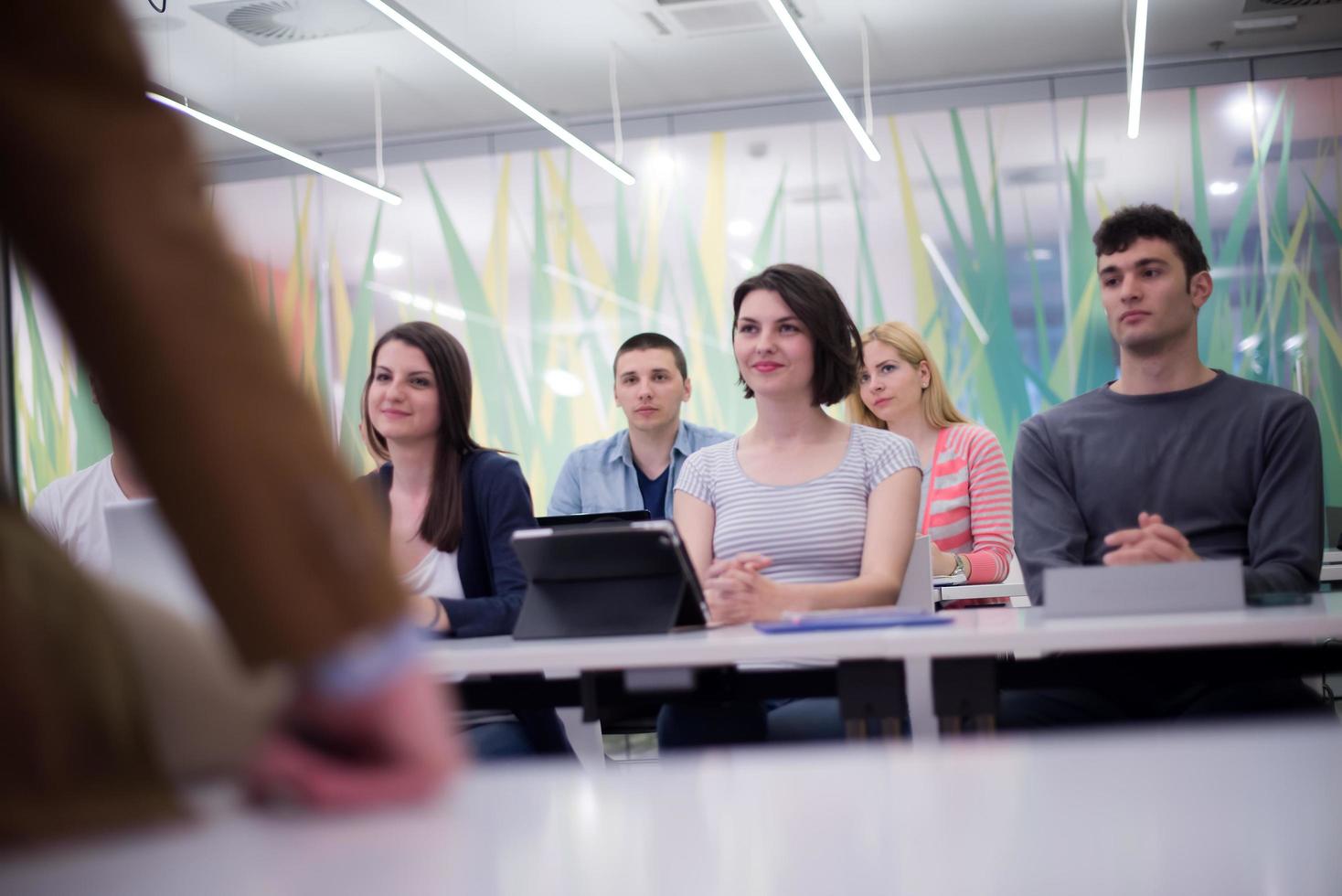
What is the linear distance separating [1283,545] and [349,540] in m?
2.38

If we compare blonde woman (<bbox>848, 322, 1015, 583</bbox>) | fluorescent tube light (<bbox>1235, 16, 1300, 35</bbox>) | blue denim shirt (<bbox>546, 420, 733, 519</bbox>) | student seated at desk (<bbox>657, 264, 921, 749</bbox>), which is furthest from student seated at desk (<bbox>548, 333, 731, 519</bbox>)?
fluorescent tube light (<bbox>1235, 16, 1300, 35</bbox>)

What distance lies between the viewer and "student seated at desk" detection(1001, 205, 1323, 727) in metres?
2.47

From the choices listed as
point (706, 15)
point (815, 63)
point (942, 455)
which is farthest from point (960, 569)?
point (706, 15)

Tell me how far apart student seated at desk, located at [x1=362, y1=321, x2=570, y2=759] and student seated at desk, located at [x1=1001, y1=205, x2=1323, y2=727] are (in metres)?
1.08

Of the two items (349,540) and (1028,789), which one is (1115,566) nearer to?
(1028,789)

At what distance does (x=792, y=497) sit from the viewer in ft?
8.78

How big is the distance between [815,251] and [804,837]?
7.01m

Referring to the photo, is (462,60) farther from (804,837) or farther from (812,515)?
(804,837)

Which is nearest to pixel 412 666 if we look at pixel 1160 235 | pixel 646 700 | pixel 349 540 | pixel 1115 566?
pixel 349 540

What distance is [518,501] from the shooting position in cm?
274

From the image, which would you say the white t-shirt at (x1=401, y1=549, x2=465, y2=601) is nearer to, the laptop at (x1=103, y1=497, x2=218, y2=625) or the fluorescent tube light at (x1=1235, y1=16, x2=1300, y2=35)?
the laptop at (x1=103, y1=497, x2=218, y2=625)

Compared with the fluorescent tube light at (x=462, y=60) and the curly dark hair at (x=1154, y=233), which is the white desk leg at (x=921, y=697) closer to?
the curly dark hair at (x=1154, y=233)

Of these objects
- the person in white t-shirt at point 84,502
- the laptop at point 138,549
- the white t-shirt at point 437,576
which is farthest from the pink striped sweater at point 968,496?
the laptop at point 138,549

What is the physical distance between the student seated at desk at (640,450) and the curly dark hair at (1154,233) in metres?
2.13
